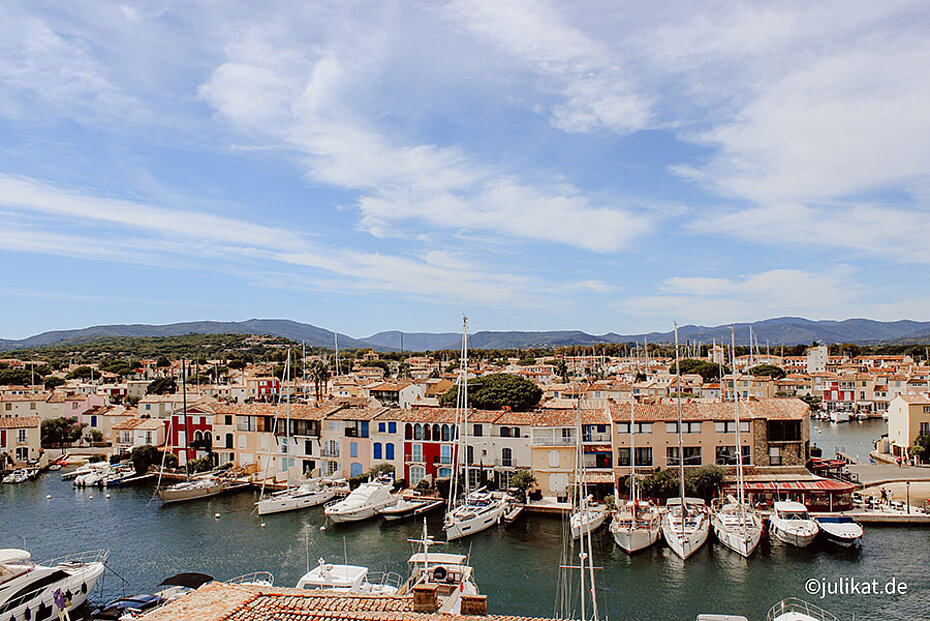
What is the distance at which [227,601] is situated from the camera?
13352 millimetres

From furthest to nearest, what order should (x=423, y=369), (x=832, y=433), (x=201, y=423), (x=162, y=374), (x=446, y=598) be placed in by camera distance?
(x=423, y=369), (x=162, y=374), (x=832, y=433), (x=201, y=423), (x=446, y=598)

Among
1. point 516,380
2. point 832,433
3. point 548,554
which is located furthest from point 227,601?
point 832,433

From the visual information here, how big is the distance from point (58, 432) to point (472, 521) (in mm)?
46355

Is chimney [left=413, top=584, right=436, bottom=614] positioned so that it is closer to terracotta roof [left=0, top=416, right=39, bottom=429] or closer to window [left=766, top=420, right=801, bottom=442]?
window [left=766, top=420, right=801, bottom=442]

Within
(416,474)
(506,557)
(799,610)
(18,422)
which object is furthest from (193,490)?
(799,610)

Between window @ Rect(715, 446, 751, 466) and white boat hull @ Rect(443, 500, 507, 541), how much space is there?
44.6 feet

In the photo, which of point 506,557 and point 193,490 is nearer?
point 506,557

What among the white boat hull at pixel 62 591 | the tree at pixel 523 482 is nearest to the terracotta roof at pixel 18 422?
the white boat hull at pixel 62 591

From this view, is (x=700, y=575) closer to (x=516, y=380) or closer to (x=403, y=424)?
(x=403, y=424)

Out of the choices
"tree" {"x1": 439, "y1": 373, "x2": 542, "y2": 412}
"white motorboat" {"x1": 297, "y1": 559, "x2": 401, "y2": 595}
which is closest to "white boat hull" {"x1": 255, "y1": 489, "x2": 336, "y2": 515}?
"white motorboat" {"x1": 297, "y1": 559, "x2": 401, "y2": 595}

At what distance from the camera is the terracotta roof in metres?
57.9

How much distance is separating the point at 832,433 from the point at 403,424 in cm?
5181

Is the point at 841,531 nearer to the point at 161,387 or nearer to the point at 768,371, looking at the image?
the point at 768,371

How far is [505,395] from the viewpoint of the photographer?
60969 mm
